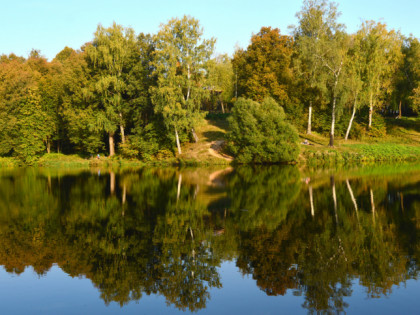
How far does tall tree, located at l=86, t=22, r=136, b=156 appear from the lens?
4769 cm

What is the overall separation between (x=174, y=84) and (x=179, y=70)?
327cm

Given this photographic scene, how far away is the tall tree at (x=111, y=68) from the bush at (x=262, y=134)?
15141mm

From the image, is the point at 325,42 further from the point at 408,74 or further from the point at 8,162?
the point at 8,162

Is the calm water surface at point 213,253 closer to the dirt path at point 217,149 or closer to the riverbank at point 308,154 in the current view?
the riverbank at point 308,154

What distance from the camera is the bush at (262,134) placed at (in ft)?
145

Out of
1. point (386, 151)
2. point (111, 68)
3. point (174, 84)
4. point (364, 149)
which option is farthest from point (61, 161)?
point (386, 151)

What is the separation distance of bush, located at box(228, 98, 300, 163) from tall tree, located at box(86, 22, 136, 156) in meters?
15.1

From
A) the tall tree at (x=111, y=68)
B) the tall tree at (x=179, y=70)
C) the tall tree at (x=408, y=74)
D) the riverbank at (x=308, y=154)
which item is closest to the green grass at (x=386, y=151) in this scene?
the riverbank at (x=308, y=154)

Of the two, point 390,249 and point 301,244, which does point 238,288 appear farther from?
point 390,249

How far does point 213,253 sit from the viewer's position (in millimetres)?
12984

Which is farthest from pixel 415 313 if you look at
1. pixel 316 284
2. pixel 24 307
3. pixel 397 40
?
pixel 397 40

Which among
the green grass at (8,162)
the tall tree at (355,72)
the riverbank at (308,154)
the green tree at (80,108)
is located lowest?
the green grass at (8,162)

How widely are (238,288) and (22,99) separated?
49559 millimetres

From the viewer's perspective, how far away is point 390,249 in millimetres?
12836
